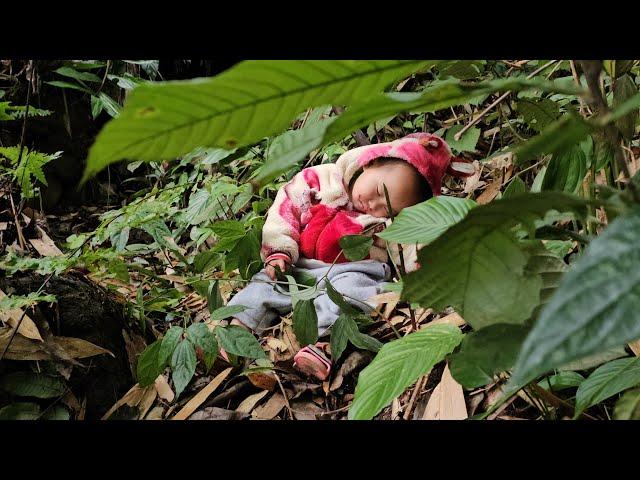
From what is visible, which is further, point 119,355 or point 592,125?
point 119,355

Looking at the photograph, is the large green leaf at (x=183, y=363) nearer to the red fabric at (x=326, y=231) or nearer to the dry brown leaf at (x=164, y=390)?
the dry brown leaf at (x=164, y=390)

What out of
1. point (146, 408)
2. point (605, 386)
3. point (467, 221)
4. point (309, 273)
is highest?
point (467, 221)

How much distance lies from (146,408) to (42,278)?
0.37 meters

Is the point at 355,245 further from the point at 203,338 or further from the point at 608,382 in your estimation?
the point at 608,382

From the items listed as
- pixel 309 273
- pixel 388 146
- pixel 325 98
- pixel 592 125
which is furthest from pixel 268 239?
pixel 592 125

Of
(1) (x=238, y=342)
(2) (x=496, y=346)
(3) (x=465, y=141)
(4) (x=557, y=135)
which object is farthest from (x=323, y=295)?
(4) (x=557, y=135)

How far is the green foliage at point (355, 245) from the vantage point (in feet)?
3.65

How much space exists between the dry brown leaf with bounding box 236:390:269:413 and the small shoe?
0.32 feet

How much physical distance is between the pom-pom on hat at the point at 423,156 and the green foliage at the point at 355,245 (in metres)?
0.40

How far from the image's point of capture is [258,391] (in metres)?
1.21

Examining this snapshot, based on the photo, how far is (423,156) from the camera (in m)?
1.44

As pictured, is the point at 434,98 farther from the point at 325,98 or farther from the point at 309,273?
the point at 309,273

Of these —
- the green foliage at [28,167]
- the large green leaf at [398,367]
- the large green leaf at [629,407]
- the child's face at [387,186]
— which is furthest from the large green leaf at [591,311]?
the green foliage at [28,167]

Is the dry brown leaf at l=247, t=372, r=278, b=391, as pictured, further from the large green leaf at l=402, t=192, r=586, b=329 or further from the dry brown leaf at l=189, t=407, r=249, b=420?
the large green leaf at l=402, t=192, r=586, b=329
